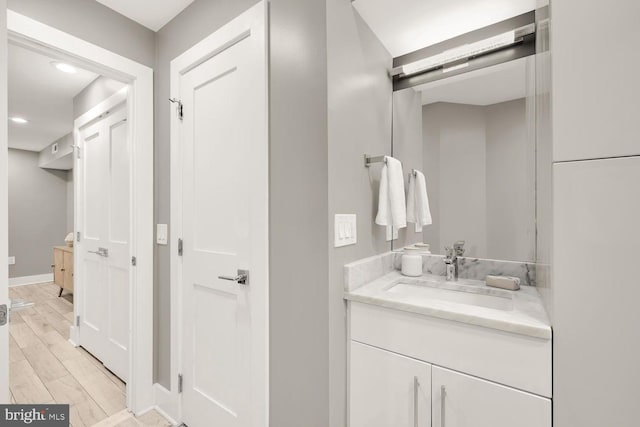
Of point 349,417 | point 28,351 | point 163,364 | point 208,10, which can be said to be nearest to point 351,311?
point 349,417

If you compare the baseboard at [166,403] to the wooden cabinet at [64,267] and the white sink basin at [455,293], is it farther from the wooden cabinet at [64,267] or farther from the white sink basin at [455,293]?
the wooden cabinet at [64,267]

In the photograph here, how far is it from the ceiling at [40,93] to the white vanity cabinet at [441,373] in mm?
2725

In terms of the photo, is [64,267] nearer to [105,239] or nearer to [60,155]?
[60,155]

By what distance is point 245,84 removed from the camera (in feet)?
4.46

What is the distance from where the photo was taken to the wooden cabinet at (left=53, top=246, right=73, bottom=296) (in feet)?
13.4

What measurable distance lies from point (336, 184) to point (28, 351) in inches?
135

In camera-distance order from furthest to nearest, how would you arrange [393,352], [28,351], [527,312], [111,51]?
[28,351] < [111,51] < [393,352] < [527,312]

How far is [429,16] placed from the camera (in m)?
1.34

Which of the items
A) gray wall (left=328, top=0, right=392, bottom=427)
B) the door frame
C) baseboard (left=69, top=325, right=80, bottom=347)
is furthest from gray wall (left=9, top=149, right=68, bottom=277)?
gray wall (left=328, top=0, right=392, bottom=427)

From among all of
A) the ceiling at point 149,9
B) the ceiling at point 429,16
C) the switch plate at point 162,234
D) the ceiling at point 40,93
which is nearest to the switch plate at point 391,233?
the ceiling at point 429,16

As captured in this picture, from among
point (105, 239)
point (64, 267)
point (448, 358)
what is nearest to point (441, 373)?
point (448, 358)

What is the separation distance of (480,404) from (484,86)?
1374 mm

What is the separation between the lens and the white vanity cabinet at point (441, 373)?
82cm

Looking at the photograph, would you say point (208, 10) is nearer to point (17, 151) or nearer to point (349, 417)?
point (349, 417)
